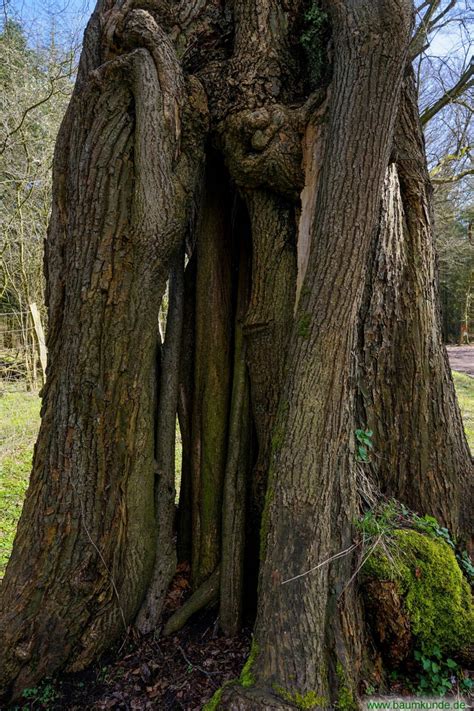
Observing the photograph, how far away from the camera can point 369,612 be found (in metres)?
2.37

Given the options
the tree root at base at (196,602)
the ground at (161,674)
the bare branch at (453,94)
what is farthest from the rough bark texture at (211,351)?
the bare branch at (453,94)

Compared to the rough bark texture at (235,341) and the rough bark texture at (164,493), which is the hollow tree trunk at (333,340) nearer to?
the rough bark texture at (235,341)

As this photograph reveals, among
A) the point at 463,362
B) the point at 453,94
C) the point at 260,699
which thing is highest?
Result: the point at 453,94

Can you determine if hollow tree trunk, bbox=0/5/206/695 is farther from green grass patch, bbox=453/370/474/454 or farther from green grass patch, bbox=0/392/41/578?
green grass patch, bbox=453/370/474/454

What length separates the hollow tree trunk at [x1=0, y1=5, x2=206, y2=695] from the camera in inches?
95.9

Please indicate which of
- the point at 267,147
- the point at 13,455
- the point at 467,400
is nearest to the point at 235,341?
the point at 267,147

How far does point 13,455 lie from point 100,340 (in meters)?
4.91

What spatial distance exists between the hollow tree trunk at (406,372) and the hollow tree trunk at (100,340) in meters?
1.25

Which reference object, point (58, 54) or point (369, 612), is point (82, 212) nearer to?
point (369, 612)

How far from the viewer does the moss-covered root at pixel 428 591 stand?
7.78ft

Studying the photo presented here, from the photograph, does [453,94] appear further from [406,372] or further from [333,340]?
[333,340]

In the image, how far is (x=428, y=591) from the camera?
243cm

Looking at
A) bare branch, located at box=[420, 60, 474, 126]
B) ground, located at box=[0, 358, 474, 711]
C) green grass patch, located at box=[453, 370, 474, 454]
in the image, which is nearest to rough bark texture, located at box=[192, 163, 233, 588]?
ground, located at box=[0, 358, 474, 711]

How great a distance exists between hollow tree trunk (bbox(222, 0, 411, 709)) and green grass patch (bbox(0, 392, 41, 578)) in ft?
9.13
